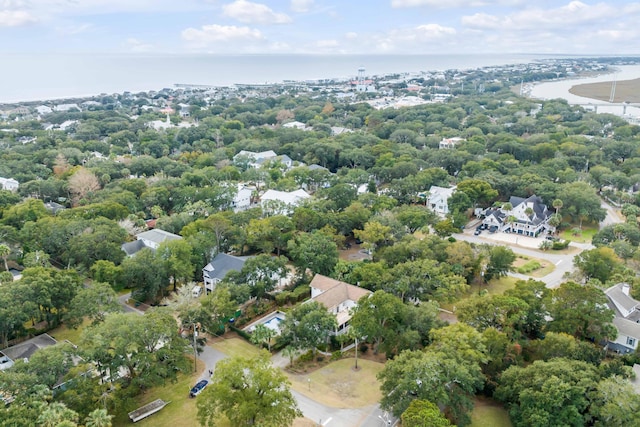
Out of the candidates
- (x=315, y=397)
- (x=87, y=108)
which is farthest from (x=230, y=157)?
(x=87, y=108)

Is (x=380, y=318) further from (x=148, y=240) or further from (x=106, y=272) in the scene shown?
(x=148, y=240)

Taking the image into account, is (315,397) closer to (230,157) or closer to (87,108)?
(230,157)

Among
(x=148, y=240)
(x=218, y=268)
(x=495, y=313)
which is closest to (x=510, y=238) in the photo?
(x=495, y=313)

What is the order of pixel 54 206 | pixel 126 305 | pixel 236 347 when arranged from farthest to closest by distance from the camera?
pixel 54 206
pixel 126 305
pixel 236 347

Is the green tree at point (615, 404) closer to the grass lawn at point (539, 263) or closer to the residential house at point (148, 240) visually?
the grass lawn at point (539, 263)

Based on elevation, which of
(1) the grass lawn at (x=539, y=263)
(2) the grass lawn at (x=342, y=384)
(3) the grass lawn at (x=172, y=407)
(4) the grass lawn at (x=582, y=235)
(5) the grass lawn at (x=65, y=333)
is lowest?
(4) the grass lawn at (x=582, y=235)

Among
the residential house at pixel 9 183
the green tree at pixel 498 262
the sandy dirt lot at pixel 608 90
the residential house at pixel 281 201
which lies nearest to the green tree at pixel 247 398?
the green tree at pixel 498 262
